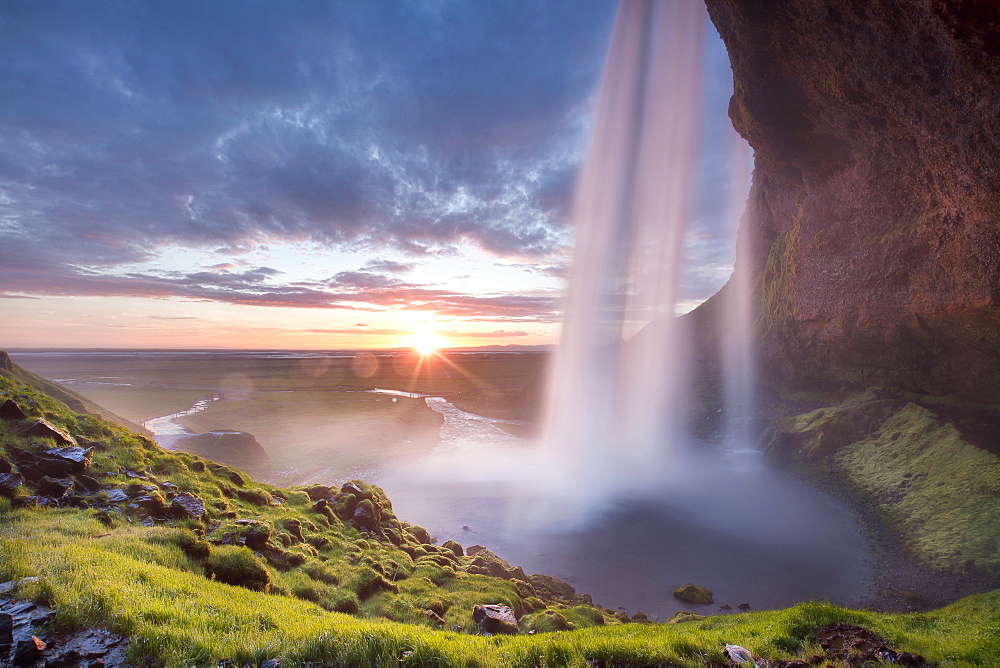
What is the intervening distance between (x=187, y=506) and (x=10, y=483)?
13.9ft

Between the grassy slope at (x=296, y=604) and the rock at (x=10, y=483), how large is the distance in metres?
0.86

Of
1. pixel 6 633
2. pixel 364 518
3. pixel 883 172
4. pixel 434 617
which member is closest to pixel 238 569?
pixel 6 633

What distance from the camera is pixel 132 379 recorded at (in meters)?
103

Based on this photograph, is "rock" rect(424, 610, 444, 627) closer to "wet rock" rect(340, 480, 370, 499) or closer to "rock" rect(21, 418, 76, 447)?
"wet rock" rect(340, 480, 370, 499)

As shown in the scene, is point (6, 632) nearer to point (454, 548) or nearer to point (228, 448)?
point (454, 548)

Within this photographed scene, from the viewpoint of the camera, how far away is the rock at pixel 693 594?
2072cm

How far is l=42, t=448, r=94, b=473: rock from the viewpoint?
516 inches

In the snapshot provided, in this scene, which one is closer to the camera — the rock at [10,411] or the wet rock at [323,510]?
the rock at [10,411]

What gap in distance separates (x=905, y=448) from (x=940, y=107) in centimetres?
2542

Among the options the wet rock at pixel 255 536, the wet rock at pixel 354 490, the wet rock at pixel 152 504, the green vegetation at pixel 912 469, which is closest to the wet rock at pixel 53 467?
the wet rock at pixel 152 504

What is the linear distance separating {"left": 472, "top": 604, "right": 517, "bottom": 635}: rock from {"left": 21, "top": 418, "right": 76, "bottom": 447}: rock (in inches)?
601

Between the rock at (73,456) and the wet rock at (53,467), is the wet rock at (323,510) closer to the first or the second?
the rock at (73,456)

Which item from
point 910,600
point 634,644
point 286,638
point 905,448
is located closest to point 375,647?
point 286,638

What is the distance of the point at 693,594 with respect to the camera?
20906 mm
